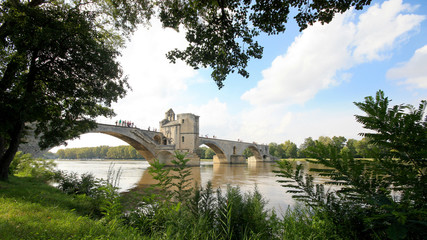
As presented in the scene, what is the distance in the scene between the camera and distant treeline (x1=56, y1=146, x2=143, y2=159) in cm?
10206

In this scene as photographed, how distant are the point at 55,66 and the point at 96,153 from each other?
121202 mm

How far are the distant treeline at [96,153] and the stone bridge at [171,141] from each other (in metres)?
61.5

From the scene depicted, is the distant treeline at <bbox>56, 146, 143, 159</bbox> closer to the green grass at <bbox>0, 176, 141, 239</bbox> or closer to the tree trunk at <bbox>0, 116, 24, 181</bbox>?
the tree trunk at <bbox>0, 116, 24, 181</bbox>

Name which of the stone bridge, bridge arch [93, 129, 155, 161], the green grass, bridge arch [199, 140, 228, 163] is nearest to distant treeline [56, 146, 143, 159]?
bridge arch [199, 140, 228, 163]

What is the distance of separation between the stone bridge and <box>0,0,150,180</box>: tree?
50.5 feet

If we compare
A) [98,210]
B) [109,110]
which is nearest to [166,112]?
[109,110]

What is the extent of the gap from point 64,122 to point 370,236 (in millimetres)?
11196

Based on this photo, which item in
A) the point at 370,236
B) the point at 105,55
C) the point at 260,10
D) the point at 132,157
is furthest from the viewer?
the point at 132,157

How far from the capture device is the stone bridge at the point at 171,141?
1197 inches

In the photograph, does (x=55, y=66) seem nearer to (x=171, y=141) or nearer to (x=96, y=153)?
(x=171, y=141)

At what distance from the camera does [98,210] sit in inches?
250

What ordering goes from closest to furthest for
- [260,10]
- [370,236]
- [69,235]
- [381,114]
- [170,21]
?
[381,114]
[370,236]
[69,235]
[260,10]
[170,21]

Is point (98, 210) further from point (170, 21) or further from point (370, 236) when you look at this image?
point (370, 236)

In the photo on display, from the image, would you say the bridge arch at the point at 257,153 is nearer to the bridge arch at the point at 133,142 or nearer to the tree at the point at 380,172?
the bridge arch at the point at 133,142
